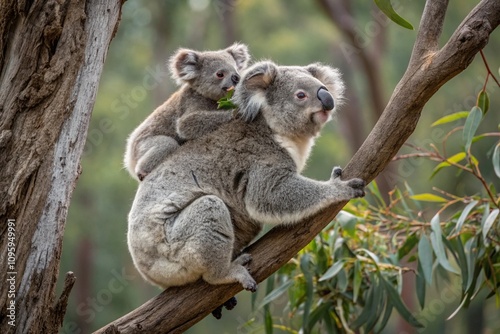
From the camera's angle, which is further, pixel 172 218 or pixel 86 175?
pixel 86 175

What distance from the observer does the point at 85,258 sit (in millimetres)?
14391

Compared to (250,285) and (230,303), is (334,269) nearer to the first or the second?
(230,303)

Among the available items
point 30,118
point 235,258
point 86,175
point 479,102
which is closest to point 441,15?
point 479,102

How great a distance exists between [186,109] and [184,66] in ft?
1.57

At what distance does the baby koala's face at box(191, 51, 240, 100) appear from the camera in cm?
485

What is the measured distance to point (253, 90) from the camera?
3.96 metres

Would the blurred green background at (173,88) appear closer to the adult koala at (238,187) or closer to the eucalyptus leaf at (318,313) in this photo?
the eucalyptus leaf at (318,313)

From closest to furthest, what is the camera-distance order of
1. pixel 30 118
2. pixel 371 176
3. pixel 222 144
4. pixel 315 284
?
1. pixel 30 118
2. pixel 371 176
3. pixel 222 144
4. pixel 315 284

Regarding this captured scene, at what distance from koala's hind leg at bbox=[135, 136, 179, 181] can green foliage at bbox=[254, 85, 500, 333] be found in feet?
3.93

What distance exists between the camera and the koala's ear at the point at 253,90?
3.95 metres

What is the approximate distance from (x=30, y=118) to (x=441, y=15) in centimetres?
218

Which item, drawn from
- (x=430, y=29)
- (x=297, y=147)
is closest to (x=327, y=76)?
(x=297, y=147)

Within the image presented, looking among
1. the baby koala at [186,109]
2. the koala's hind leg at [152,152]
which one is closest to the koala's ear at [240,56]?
the baby koala at [186,109]

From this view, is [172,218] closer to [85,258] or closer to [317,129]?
[317,129]
